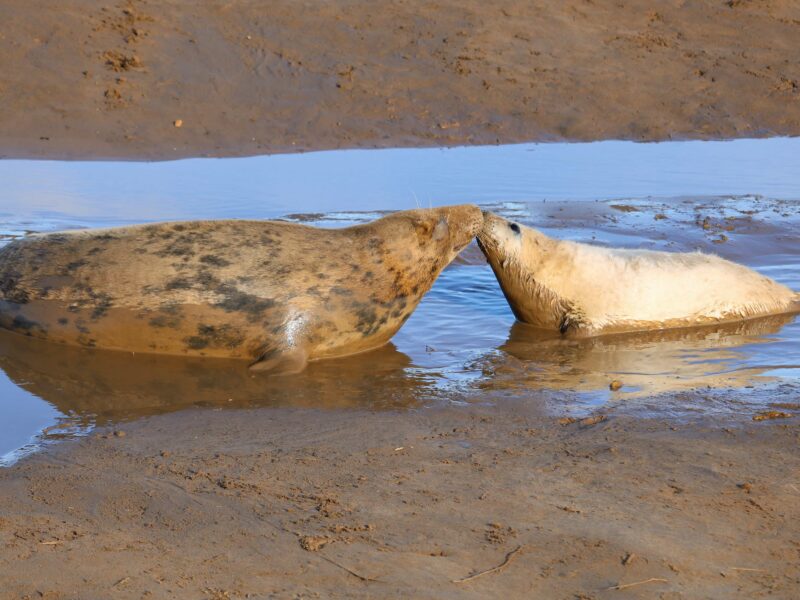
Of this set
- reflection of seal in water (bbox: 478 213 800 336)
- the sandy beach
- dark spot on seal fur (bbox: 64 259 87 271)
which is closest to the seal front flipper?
the sandy beach

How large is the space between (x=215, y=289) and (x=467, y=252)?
332 cm

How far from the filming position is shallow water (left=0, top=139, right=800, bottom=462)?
5492 mm

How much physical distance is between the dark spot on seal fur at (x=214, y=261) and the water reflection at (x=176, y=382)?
0.54 meters

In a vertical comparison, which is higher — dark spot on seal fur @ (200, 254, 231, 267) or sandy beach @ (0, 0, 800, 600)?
dark spot on seal fur @ (200, 254, 231, 267)

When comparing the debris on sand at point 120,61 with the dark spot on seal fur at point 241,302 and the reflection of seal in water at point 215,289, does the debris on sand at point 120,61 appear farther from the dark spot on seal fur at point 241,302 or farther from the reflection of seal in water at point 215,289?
the dark spot on seal fur at point 241,302

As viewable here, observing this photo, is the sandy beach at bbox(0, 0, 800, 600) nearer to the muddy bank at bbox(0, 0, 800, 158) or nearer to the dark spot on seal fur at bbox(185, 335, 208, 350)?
the dark spot on seal fur at bbox(185, 335, 208, 350)

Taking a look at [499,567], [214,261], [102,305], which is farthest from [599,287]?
[499,567]

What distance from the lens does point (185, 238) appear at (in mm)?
6387

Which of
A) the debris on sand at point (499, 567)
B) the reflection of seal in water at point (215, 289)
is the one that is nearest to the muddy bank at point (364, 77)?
the reflection of seal in water at point (215, 289)

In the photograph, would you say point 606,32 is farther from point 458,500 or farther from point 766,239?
point 458,500

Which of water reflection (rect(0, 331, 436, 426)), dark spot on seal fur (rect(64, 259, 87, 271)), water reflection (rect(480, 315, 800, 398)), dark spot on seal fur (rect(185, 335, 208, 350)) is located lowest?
water reflection (rect(480, 315, 800, 398))

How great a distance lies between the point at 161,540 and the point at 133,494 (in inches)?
18.5

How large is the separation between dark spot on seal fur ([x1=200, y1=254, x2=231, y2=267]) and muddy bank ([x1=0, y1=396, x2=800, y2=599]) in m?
1.32

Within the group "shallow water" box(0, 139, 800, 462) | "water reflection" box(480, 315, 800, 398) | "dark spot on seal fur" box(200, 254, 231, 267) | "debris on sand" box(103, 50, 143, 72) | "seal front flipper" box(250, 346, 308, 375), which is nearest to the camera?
"shallow water" box(0, 139, 800, 462)
